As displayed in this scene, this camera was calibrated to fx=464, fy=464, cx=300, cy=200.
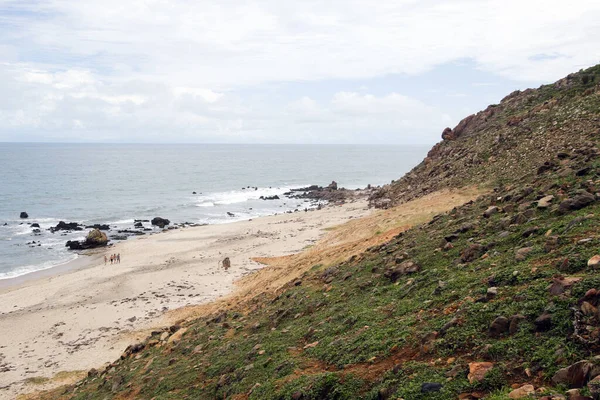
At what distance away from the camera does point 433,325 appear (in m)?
9.34

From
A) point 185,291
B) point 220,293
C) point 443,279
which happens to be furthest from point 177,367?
point 185,291

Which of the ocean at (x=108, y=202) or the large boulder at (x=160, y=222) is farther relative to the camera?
the large boulder at (x=160, y=222)

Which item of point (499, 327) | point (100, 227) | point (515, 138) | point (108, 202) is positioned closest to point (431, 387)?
point (499, 327)

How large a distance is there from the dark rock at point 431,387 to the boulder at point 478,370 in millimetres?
471

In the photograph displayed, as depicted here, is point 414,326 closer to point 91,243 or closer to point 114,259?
point 114,259

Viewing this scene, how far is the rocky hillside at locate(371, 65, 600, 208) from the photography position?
1083 inches

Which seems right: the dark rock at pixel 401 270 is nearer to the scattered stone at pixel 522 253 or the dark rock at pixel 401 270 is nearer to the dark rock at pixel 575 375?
the scattered stone at pixel 522 253

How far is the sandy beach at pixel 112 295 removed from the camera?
22.4 metres

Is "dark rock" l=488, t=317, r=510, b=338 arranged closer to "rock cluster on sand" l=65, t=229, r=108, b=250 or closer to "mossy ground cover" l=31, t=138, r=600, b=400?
"mossy ground cover" l=31, t=138, r=600, b=400

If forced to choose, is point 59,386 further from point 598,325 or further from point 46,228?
point 46,228

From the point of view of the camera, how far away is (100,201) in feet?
297

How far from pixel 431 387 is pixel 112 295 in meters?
29.0

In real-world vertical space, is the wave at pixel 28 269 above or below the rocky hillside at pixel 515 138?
below

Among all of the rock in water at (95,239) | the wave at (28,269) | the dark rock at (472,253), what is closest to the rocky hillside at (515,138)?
the dark rock at (472,253)
